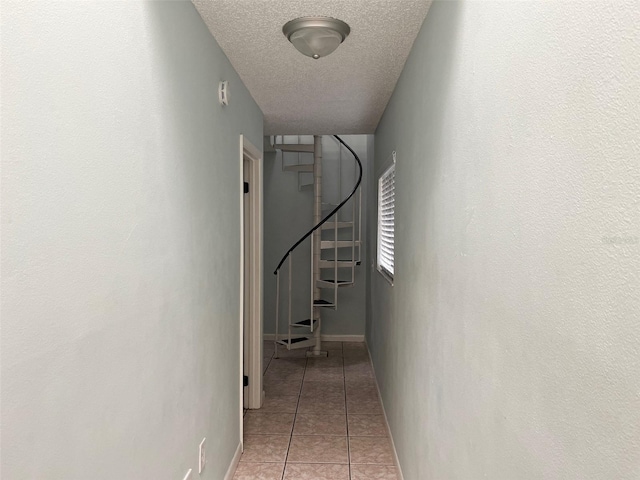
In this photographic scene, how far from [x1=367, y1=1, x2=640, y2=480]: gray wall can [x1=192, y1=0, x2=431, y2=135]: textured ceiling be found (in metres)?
0.37

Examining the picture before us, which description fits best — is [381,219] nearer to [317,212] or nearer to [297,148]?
[317,212]

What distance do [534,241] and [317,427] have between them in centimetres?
306

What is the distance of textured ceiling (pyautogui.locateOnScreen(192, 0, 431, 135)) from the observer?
79.5 inches

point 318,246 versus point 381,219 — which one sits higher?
point 381,219

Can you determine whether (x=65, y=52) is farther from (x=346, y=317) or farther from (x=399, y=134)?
(x=346, y=317)

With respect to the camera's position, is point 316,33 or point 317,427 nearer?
point 316,33

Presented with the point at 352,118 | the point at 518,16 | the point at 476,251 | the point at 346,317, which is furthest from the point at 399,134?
the point at 346,317

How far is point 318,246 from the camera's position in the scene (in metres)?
5.64

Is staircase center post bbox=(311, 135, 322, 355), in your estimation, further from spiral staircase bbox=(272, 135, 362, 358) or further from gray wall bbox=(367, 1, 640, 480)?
gray wall bbox=(367, 1, 640, 480)

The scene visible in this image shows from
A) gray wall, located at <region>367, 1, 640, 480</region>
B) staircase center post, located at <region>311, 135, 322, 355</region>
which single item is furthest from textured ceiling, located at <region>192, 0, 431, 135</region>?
staircase center post, located at <region>311, 135, 322, 355</region>

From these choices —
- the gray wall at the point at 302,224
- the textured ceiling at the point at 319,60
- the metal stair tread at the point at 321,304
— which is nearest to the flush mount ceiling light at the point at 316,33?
the textured ceiling at the point at 319,60

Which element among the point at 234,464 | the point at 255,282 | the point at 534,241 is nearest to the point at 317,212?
the point at 255,282

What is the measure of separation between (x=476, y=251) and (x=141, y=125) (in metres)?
1.07

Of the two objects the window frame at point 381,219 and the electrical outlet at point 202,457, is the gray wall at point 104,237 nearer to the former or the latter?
the electrical outlet at point 202,457
